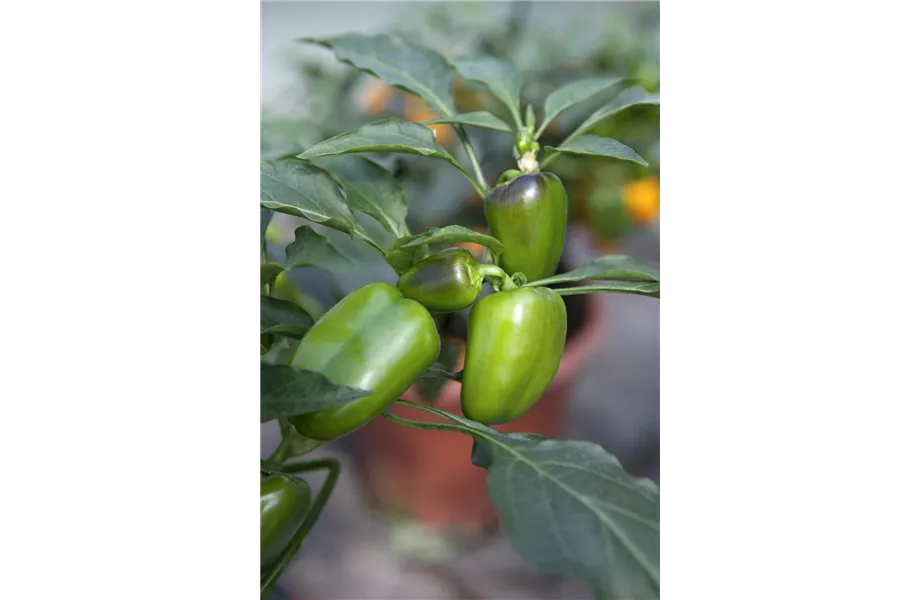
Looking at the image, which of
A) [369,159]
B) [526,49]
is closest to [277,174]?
[369,159]

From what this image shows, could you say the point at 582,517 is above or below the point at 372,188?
below

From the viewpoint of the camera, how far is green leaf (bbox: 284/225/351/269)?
0.36 metres

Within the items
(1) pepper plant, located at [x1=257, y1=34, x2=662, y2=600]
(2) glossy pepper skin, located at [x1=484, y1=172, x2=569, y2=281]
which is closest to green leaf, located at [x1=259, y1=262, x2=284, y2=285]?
(1) pepper plant, located at [x1=257, y1=34, x2=662, y2=600]

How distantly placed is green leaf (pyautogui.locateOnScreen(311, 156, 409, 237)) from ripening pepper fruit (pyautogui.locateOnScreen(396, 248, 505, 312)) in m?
0.06

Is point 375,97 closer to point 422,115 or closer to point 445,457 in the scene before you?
point 422,115

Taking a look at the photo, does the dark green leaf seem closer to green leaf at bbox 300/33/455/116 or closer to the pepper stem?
the pepper stem

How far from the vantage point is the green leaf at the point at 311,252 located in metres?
0.36

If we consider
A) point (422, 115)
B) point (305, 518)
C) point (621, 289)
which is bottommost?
point (305, 518)

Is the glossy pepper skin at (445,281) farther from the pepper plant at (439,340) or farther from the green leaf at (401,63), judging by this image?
the green leaf at (401,63)

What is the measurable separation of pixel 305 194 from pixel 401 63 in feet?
0.32

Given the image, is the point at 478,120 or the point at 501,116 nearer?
the point at 478,120

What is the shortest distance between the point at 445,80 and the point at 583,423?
0.64ft

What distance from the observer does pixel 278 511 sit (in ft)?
1.14

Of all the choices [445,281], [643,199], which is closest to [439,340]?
[445,281]
